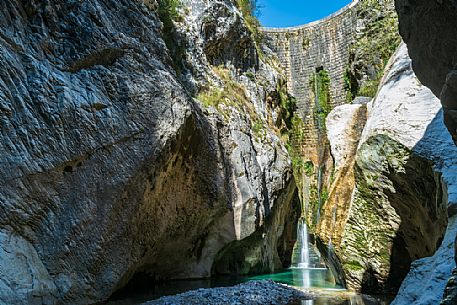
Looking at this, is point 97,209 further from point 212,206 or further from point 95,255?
point 212,206

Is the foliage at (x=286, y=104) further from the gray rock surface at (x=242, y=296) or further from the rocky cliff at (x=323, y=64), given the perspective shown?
the gray rock surface at (x=242, y=296)

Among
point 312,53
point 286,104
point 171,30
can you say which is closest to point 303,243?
point 286,104

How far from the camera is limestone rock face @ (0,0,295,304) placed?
5930 mm

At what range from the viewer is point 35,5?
287 inches

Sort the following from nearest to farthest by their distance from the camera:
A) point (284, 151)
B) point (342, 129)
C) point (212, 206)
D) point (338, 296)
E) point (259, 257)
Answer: point (338, 296) → point (342, 129) → point (212, 206) → point (259, 257) → point (284, 151)

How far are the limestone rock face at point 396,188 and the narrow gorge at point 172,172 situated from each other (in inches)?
1.1

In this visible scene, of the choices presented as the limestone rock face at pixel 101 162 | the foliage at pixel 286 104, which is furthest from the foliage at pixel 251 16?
the limestone rock face at pixel 101 162

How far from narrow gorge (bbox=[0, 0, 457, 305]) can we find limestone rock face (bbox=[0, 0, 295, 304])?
32 mm

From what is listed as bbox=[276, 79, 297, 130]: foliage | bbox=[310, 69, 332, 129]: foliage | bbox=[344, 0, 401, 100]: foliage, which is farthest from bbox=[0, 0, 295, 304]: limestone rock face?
bbox=[310, 69, 332, 129]: foliage

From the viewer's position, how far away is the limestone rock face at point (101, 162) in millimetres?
5930

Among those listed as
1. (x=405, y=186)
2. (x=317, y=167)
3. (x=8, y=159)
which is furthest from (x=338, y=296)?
(x=317, y=167)

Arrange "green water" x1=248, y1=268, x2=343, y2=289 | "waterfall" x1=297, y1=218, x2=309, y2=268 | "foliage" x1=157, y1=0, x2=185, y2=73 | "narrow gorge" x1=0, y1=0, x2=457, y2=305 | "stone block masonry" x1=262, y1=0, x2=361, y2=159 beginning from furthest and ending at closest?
"stone block masonry" x1=262, y1=0, x2=361, y2=159, "waterfall" x1=297, y1=218, x2=309, y2=268, "foliage" x1=157, y1=0, x2=185, y2=73, "green water" x1=248, y1=268, x2=343, y2=289, "narrow gorge" x1=0, y1=0, x2=457, y2=305

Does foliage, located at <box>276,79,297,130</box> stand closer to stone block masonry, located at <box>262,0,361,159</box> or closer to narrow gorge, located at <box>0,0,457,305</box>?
stone block masonry, located at <box>262,0,361,159</box>

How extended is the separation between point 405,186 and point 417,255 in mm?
1317
